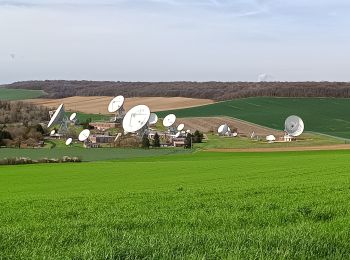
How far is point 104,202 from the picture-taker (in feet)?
62.1

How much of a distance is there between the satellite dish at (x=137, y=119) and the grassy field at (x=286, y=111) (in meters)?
43.9

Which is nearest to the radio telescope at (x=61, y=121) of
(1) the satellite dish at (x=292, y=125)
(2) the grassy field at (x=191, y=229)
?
(1) the satellite dish at (x=292, y=125)

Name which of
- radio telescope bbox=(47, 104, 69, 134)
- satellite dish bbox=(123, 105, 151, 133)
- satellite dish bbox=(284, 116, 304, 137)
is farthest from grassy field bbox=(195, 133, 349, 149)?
radio telescope bbox=(47, 104, 69, 134)

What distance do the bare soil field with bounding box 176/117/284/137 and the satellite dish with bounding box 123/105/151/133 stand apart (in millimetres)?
30006

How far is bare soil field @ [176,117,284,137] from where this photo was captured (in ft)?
413

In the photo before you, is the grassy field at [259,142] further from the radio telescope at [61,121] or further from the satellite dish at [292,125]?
the radio telescope at [61,121]

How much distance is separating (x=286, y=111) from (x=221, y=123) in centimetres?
2786

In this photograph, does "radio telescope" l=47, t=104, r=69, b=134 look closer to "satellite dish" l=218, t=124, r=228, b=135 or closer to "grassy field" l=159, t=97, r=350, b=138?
"satellite dish" l=218, t=124, r=228, b=135

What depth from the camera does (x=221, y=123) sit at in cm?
13525

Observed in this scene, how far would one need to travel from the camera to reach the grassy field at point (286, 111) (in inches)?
5335

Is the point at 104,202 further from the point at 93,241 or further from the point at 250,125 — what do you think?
the point at 250,125

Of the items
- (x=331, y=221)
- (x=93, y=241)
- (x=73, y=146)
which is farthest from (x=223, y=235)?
(x=73, y=146)

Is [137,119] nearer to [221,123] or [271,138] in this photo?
[271,138]

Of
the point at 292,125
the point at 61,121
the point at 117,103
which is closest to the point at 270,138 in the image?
the point at 292,125
